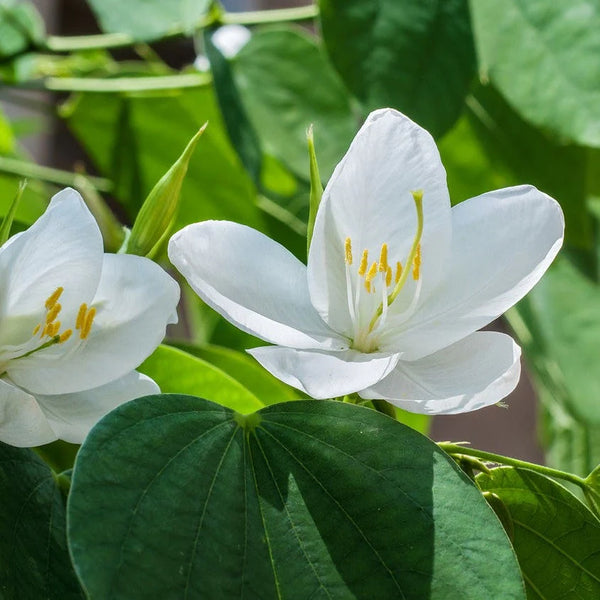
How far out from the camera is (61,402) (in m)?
0.30

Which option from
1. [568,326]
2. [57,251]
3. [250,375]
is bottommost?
[568,326]

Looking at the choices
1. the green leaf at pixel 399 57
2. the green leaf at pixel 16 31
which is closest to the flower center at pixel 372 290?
the green leaf at pixel 399 57

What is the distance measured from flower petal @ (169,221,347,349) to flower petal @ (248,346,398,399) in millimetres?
15

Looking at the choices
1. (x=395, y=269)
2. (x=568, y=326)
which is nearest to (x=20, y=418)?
(x=395, y=269)

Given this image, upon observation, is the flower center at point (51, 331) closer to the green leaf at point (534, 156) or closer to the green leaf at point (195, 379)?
the green leaf at point (195, 379)

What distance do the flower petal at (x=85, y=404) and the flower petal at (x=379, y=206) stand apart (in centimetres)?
6

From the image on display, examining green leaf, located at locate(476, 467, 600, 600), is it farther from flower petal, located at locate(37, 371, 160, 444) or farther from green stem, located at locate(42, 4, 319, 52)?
green stem, located at locate(42, 4, 319, 52)

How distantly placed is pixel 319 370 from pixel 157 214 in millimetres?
79

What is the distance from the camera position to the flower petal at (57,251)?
283mm

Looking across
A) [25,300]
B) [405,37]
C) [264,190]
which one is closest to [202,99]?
[264,190]

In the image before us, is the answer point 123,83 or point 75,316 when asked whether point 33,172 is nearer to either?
point 123,83

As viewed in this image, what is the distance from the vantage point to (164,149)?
2.54 ft

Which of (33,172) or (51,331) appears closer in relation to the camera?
(51,331)

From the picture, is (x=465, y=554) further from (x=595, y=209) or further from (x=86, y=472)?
(x=595, y=209)
